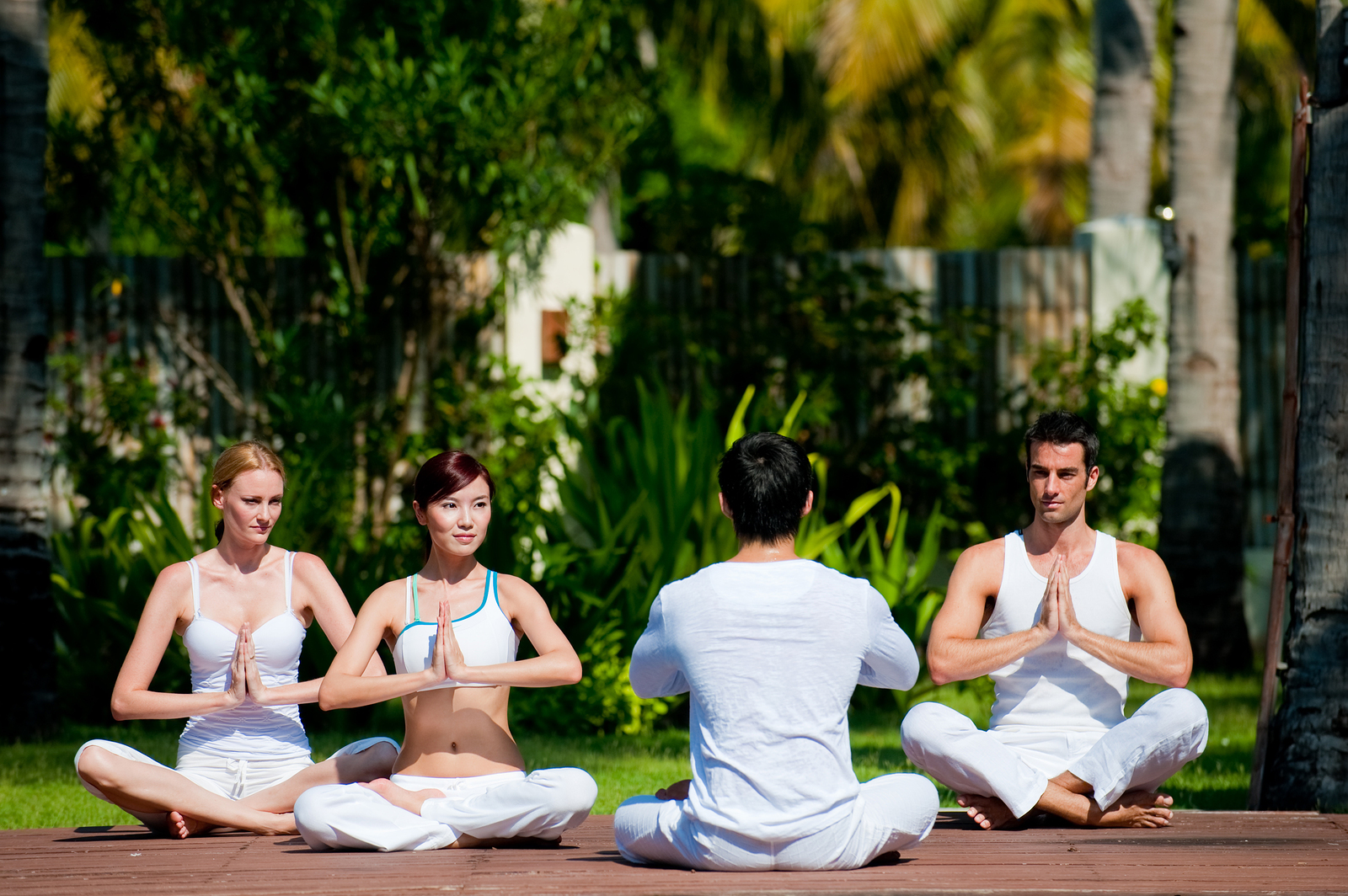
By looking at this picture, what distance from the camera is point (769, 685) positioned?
3.27 m

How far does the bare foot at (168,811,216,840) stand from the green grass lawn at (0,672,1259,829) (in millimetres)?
914

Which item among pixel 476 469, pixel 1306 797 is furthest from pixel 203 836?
pixel 1306 797

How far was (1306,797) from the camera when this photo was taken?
4.59 meters

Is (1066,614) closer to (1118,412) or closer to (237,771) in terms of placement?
(237,771)

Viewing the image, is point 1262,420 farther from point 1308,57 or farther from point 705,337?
point 1308,57

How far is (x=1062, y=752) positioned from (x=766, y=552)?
134cm

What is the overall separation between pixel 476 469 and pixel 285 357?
4.93 m

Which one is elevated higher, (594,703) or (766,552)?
(766,552)

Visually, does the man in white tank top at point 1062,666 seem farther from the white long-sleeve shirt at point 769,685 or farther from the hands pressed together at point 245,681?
the hands pressed together at point 245,681

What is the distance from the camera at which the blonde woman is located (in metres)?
3.93

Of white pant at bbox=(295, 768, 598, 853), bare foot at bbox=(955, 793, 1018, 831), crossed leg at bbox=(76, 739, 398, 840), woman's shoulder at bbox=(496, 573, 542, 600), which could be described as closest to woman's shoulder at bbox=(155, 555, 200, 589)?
crossed leg at bbox=(76, 739, 398, 840)

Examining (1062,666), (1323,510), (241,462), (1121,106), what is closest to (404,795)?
(241,462)

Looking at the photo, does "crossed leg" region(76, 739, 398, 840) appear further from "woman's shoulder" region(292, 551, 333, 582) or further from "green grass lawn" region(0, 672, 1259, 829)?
"green grass lawn" region(0, 672, 1259, 829)

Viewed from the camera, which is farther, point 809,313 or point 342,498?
point 809,313
